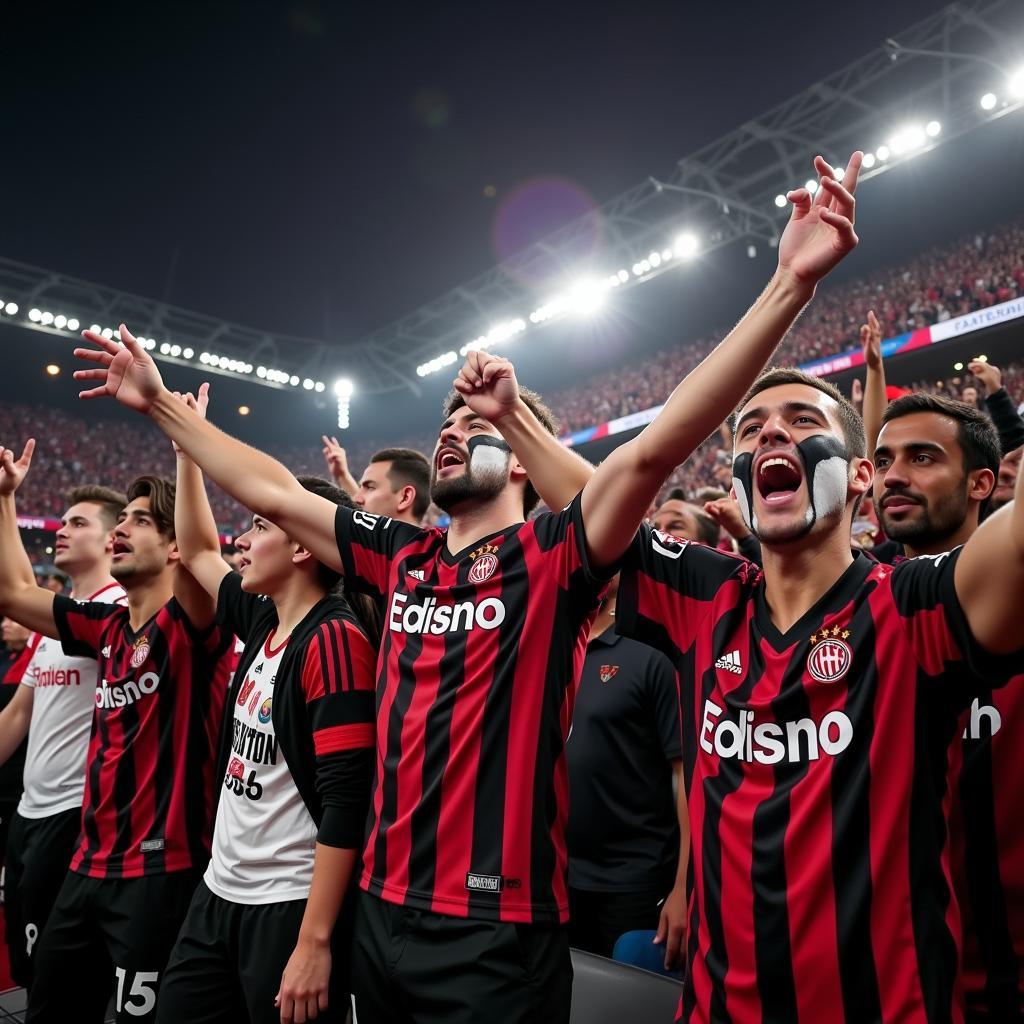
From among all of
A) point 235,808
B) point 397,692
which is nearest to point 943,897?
point 397,692

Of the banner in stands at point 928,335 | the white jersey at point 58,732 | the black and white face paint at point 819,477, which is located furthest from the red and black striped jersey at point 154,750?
the banner in stands at point 928,335

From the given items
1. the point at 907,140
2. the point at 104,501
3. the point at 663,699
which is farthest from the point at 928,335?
the point at 104,501

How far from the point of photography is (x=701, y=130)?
551 inches

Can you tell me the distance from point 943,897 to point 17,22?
13462mm

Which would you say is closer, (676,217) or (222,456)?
(222,456)

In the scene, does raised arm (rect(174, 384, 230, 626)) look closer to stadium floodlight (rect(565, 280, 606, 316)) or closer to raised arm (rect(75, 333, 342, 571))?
raised arm (rect(75, 333, 342, 571))

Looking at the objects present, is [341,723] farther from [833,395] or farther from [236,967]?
[833,395]

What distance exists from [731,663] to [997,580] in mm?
493

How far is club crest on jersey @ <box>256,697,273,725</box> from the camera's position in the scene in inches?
82.4

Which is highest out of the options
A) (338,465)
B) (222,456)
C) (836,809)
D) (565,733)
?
(338,465)

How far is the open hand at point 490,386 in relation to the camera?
181 cm

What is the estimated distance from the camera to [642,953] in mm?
1837

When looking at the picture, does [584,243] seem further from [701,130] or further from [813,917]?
[813,917]

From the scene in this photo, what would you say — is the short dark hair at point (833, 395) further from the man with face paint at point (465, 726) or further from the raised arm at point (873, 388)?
the raised arm at point (873, 388)
